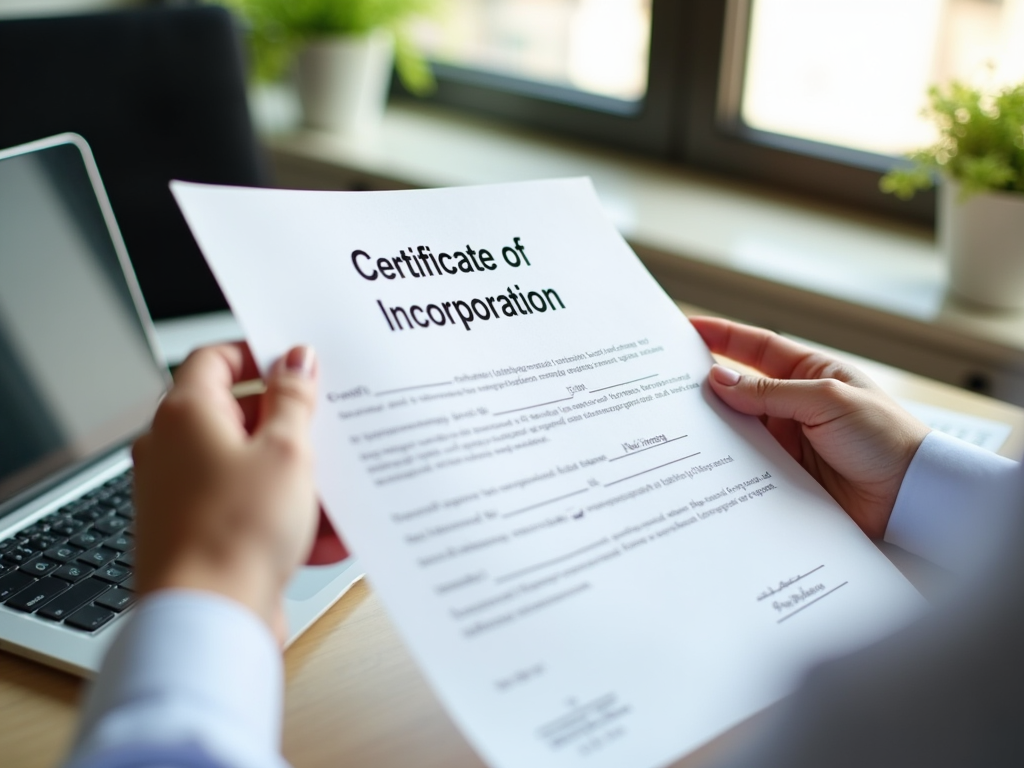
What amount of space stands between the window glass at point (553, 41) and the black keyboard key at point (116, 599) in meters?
1.46

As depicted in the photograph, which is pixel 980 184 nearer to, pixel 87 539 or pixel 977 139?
pixel 977 139

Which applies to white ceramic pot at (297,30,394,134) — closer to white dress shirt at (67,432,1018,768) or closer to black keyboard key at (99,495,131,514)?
black keyboard key at (99,495,131,514)

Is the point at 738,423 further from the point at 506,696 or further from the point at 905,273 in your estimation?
the point at 905,273

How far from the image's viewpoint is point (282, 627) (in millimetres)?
544

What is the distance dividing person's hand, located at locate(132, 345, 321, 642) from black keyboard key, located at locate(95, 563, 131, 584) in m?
0.17

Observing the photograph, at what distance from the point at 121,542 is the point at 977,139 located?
1106 millimetres

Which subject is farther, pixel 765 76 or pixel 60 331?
pixel 765 76

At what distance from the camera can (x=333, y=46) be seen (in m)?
1.85

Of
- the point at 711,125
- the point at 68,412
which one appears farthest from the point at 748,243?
the point at 68,412

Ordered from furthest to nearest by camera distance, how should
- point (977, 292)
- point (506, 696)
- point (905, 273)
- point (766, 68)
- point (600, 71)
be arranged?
point (600, 71) → point (766, 68) → point (905, 273) → point (977, 292) → point (506, 696)

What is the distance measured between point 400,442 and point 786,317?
3.36ft

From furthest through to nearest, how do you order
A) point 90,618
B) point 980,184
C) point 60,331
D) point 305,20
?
point 305,20 < point 980,184 < point 60,331 < point 90,618

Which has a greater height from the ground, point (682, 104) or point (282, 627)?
point (682, 104)

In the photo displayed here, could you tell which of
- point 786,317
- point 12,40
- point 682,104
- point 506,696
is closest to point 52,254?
point 12,40
